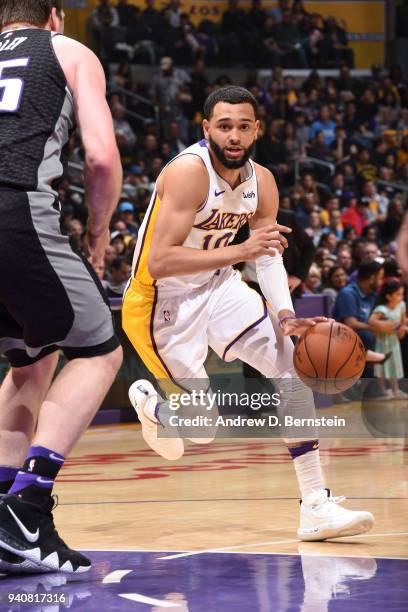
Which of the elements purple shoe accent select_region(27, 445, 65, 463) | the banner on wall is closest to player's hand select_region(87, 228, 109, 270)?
purple shoe accent select_region(27, 445, 65, 463)

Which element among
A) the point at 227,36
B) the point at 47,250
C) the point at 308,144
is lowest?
the point at 308,144

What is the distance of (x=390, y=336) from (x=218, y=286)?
603cm

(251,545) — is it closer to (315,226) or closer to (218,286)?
(218,286)

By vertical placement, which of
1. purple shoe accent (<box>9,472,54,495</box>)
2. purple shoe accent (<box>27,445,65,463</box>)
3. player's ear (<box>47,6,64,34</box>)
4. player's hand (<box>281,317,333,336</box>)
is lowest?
player's hand (<box>281,317,333,336</box>)

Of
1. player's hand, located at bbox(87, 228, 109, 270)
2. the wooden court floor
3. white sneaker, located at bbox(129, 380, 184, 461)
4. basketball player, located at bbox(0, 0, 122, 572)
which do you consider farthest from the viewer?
white sneaker, located at bbox(129, 380, 184, 461)

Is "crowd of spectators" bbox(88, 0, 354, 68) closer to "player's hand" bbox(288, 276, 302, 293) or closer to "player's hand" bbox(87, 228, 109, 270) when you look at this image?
"player's hand" bbox(288, 276, 302, 293)

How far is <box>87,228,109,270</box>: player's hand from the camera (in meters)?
3.79

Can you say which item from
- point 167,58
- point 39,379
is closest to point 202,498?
point 39,379

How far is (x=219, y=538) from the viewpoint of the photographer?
4.67 metres

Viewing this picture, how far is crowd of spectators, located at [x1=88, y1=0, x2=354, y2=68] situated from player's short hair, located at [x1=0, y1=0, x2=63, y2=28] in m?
14.8

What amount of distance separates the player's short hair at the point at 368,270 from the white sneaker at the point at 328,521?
6.67m

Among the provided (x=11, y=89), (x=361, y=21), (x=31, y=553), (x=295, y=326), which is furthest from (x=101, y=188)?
(x=361, y=21)

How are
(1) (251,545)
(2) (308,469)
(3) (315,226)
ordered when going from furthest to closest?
(3) (315,226)
(2) (308,469)
(1) (251,545)

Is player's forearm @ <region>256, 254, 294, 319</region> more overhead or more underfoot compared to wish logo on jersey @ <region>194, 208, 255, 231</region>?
more underfoot
